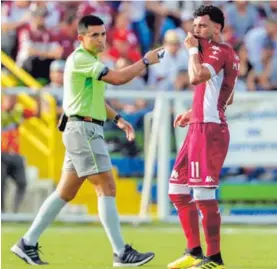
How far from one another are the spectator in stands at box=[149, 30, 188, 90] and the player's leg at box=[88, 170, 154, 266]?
27.1 feet

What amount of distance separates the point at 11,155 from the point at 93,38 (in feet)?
20.7

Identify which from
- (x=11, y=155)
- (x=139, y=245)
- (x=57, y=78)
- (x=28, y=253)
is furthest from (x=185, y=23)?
(x=28, y=253)

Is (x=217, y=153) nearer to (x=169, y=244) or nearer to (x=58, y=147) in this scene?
(x=169, y=244)

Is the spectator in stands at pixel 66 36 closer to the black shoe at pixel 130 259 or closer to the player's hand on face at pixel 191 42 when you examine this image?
the black shoe at pixel 130 259

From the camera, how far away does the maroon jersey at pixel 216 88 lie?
8.91 m

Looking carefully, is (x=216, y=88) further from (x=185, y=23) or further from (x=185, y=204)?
(x=185, y=23)

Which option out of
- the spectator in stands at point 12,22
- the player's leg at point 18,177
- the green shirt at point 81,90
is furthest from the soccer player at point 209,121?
the spectator in stands at point 12,22

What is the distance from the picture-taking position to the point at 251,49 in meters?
19.5

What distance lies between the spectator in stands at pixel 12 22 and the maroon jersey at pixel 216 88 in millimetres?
9862

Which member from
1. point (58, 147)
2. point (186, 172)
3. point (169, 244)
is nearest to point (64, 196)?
point (186, 172)

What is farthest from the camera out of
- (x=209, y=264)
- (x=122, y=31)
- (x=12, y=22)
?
(x=122, y=31)

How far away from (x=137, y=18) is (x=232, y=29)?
1761mm

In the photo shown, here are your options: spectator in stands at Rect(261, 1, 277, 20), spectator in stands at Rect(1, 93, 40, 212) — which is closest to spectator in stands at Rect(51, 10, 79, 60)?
spectator in stands at Rect(1, 93, 40, 212)

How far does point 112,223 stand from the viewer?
31.5 ft
